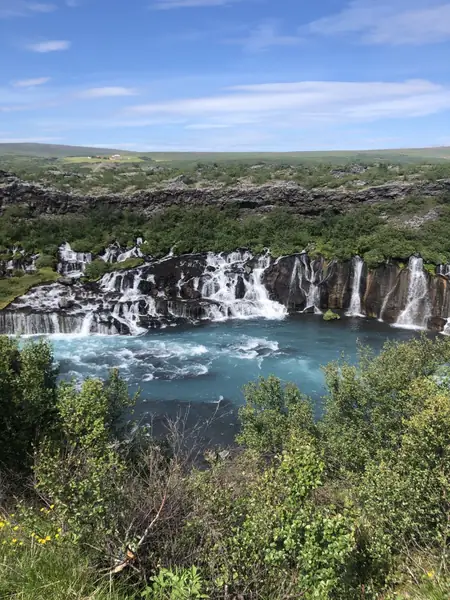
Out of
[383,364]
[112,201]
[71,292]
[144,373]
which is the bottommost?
[144,373]

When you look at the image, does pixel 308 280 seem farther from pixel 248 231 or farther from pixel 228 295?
pixel 248 231

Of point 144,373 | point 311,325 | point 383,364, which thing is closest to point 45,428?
point 383,364

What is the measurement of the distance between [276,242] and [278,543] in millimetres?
51945

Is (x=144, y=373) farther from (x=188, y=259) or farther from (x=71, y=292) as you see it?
(x=188, y=259)

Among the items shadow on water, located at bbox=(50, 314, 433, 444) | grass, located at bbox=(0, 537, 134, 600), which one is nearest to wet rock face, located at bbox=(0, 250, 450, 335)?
shadow on water, located at bbox=(50, 314, 433, 444)

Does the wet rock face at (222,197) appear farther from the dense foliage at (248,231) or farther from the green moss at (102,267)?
the green moss at (102,267)

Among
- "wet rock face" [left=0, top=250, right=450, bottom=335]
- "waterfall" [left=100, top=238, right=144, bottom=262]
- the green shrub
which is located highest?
"waterfall" [left=100, top=238, right=144, bottom=262]

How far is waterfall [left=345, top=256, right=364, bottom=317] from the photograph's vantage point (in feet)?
169

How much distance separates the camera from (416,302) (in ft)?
158

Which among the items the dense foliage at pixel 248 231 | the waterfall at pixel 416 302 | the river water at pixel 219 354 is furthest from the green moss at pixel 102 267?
the waterfall at pixel 416 302

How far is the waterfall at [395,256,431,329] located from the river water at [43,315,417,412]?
2.28 meters

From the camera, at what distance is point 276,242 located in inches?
2355

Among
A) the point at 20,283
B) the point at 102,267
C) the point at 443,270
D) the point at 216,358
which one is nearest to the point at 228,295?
the point at 216,358

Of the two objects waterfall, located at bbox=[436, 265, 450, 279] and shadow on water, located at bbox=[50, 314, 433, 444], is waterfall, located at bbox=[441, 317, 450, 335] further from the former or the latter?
waterfall, located at bbox=[436, 265, 450, 279]
